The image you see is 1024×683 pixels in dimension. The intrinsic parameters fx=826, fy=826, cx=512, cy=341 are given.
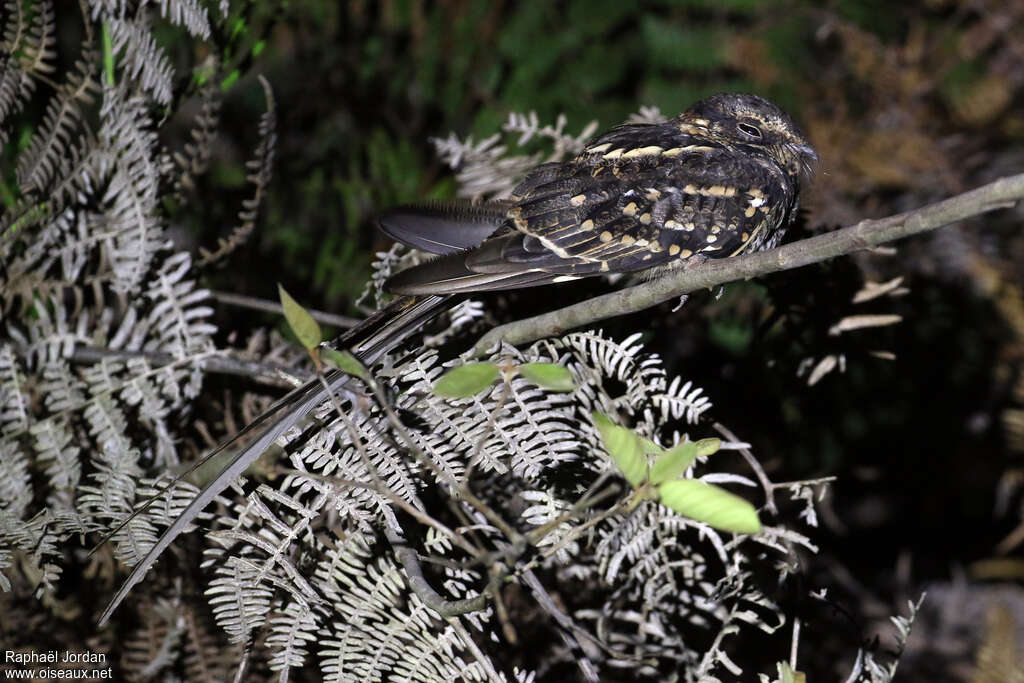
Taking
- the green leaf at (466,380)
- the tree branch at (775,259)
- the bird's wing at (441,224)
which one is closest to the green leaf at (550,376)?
the green leaf at (466,380)

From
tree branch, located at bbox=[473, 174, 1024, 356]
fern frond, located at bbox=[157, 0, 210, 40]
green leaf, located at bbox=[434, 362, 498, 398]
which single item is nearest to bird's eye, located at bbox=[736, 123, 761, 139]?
tree branch, located at bbox=[473, 174, 1024, 356]

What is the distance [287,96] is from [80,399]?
5.84ft

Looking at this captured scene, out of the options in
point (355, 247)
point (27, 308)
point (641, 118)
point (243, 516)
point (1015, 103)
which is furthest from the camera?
point (1015, 103)

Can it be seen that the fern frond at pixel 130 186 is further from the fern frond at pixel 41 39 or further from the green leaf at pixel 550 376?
the green leaf at pixel 550 376

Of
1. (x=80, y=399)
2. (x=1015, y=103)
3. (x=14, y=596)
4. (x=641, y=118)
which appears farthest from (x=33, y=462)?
(x=1015, y=103)

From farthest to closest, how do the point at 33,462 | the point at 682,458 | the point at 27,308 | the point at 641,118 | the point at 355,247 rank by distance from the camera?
the point at 355,247 < the point at 641,118 < the point at 27,308 < the point at 33,462 < the point at 682,458

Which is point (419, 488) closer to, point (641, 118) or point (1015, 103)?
point (641, 118)

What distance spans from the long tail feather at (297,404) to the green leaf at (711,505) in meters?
0.49

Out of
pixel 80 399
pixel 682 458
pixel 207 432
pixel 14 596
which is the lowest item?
pixel 14 596

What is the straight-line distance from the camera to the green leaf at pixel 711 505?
0.65 meters

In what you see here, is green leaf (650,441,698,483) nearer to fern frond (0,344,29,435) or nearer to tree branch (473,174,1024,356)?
tree branch (473,174,1024,356)

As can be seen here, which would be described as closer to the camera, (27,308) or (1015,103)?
(27,308)

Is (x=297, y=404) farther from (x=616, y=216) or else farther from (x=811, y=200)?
(x=811, y=200)

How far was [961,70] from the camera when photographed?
264 cm
